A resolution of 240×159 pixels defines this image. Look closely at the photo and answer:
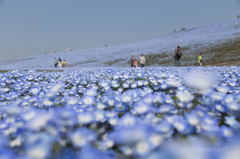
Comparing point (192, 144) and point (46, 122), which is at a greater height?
point (46, 122)

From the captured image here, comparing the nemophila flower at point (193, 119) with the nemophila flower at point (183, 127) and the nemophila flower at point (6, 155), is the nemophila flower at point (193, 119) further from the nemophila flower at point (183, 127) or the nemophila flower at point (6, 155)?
the nemophila flower at point (6, 155)

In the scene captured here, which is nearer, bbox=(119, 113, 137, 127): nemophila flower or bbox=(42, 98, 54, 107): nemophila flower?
bbox=(119, 113, 137, 127): nemophila flower

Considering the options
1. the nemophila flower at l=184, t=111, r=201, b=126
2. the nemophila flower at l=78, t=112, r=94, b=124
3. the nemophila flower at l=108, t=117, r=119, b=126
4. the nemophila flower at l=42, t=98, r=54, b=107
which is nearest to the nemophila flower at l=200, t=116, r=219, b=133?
the nemophila flower at l=184, t=111, r=201, b=126

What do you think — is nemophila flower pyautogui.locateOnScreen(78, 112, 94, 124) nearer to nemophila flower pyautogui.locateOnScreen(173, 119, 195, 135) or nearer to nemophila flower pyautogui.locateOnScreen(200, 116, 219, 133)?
nemophila flower pyautogui.locateOnScreen(173, 119, 195, 135)

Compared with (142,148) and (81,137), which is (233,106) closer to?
(142,148)

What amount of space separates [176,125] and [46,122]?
67cm

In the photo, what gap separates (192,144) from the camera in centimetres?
79

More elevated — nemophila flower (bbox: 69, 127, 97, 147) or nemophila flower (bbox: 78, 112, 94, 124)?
nemophila flower (bbox: 78, 112, 94, 124)

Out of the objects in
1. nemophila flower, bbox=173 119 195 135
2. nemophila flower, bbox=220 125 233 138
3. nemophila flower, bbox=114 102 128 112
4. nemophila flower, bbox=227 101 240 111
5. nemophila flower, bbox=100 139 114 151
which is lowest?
nemophila flower, bbox=100 139 114 151

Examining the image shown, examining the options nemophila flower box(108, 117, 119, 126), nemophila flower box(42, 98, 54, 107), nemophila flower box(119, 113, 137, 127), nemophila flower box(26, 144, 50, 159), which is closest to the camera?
nemophila flower box(26, 144, 50, 159)

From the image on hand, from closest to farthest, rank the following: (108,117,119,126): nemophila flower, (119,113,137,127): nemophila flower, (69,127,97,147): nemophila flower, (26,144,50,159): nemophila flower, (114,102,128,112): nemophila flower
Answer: (26,144,50,159): nemophila flower → (69,127,97,147): nemophila flower → (119,113,137,127): nemophila flower → (108,117,119,126): nemophila flower → (114,102,128,112): nemophila flower

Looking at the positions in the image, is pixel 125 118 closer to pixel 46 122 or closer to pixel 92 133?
pixel 92 133

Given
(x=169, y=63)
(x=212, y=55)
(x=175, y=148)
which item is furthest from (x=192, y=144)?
(x=212, y=55)

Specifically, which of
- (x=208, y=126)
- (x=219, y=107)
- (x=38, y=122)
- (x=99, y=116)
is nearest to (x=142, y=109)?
(x=99, y=116)
